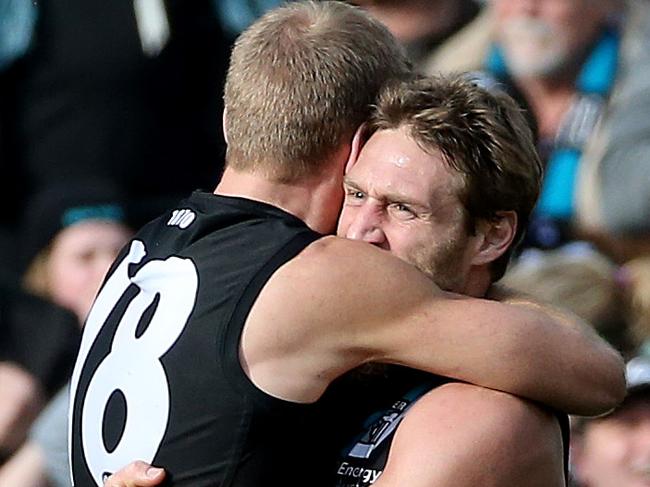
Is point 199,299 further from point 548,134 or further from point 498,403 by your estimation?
point 548,134

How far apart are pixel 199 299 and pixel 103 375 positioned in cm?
27

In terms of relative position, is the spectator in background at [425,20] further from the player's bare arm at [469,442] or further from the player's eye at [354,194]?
the player's bare arm at [469,442]

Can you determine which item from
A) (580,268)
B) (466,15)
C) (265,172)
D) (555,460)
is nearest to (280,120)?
(265,172)

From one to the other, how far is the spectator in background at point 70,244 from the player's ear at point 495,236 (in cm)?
277

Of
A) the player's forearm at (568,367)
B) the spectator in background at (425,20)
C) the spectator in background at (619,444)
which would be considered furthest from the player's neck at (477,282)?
the spectator in background at (425,20)

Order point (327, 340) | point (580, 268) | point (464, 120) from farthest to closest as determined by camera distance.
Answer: point (580, 268), point (464, 120), point (327, 340)

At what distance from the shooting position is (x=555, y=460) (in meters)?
2.82

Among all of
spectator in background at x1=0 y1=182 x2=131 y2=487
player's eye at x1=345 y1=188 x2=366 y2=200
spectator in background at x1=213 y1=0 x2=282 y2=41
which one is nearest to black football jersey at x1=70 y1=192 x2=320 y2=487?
player's eye at x1=345 y1=188 x2=366 y2=200

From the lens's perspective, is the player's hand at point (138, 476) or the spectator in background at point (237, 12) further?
the spectator in background at point (237, 12)

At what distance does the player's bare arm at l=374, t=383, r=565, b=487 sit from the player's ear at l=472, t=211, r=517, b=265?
299 millimetres

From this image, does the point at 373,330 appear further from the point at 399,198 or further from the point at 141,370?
the point at 141,370

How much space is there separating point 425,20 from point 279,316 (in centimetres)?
313

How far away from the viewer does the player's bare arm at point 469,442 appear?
2.70 m

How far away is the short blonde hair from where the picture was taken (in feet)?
9.44
